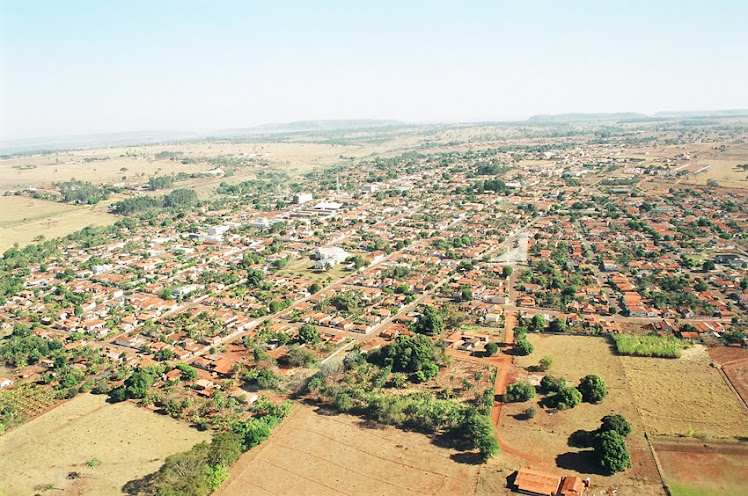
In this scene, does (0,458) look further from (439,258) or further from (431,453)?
(439,258)

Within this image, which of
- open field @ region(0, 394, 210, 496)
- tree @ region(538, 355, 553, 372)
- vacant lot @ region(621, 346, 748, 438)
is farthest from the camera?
tree @ region(538, 355, 553, 372)

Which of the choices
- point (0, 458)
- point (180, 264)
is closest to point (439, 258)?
point (180, 264)

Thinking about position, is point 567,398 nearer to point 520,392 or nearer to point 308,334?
point 520,392

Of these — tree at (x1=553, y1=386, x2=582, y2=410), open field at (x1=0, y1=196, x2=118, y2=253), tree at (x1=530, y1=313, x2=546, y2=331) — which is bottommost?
tree at (x1=553, y1=386, x2=582, y2=410)

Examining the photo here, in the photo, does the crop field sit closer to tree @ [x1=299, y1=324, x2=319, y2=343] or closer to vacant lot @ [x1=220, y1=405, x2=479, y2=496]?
vacant lot @ [x1=220, y1=405, x2=479, y2=496]

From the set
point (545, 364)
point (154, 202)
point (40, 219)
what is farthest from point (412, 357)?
point (40, 219)

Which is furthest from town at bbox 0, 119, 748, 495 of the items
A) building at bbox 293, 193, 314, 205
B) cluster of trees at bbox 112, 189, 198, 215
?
building at bbox 293, 193, 314, 205

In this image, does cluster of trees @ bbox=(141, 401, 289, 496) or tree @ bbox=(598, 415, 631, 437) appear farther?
tree @ bbox=(598, 415, 631, 437)
